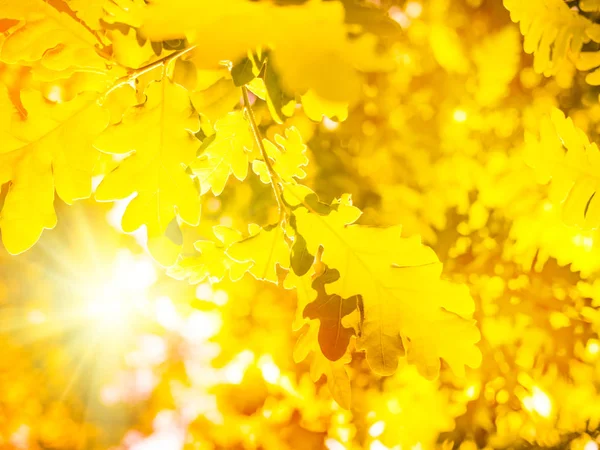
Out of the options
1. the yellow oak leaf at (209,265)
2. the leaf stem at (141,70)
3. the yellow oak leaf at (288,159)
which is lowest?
the yellow oak leaf at (209,265)

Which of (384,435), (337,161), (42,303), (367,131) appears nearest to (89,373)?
(42,303)

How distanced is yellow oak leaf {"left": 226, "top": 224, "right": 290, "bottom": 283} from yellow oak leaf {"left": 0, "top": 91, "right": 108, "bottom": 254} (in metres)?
0.22

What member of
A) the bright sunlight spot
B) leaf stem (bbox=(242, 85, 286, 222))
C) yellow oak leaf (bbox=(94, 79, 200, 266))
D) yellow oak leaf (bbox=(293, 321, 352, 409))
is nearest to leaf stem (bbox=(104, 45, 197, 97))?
yellow oak leaf (bbox=(94, 79, 200, 266))

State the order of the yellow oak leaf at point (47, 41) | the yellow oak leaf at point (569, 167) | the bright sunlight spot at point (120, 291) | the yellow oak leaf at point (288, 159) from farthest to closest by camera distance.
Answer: the bright sunlight spot at point (120, 291) → the yellow oak leaf at point (288, 159) → the yellow oak leaf at point (569, 167) → the yellow oak leaf at point (47, 41)

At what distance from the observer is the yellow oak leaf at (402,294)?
1.81 feet

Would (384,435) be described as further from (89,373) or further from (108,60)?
(108,60)

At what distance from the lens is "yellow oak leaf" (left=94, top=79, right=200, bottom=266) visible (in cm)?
49

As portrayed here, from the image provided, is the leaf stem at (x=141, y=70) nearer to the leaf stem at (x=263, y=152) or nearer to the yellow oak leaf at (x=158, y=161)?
the yellow oak leaf at (x=158, y=161)

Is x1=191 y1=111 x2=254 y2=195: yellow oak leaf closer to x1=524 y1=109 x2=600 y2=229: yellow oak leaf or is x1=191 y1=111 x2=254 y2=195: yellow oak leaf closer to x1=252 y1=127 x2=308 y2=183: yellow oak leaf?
x1=252 y1=127 x2=308 y2=183: yellow oak leaf

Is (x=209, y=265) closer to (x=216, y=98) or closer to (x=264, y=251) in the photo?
(x=264, y=251)

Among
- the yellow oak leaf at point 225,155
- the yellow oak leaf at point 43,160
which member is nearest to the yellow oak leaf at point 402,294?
the yellow oak leaf at point 225,155

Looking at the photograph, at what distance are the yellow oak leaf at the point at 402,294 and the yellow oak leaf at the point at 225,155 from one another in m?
0.18

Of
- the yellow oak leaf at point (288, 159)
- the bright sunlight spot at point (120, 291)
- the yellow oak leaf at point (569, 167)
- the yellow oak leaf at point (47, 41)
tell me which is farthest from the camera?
the bright sunlight spot at point (120, 291)

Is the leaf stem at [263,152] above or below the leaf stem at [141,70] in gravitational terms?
below
